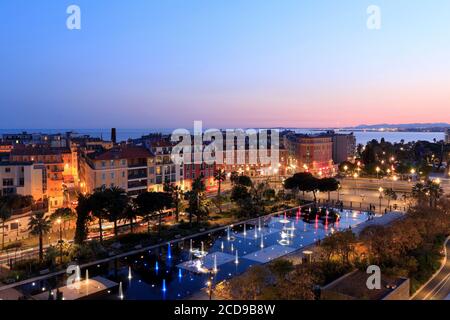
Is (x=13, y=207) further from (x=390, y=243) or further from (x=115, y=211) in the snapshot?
(x=390, y=243)

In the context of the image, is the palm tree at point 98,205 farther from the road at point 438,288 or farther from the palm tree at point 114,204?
the road at point 438,288

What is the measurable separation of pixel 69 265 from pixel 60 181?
2502cm

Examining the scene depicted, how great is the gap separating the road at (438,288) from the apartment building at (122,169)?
29.7 metres

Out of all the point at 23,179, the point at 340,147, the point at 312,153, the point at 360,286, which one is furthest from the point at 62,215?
the point at 340,147

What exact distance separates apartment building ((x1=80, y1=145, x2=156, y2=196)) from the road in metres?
29.7

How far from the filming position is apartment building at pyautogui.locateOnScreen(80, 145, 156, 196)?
39.2 meters

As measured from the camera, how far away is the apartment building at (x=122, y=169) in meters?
39.2

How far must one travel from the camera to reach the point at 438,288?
19766 millimetres

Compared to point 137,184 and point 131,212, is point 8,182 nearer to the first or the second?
point 137,184

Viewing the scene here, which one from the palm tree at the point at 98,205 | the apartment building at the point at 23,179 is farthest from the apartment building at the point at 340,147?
the palm tree at the point at 98,205

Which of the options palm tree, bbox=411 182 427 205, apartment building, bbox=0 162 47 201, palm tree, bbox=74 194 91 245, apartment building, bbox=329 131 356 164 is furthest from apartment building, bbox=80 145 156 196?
apartment building, bbox=329 131 356 164

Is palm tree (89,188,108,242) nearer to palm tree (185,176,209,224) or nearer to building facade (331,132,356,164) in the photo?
palm tree (185,176,209,224)
